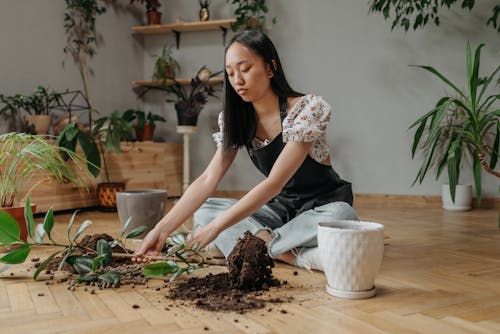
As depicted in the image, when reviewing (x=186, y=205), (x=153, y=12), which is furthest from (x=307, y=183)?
(x=153, y=12)

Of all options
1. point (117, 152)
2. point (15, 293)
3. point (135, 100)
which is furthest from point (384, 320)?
point (135, 100)

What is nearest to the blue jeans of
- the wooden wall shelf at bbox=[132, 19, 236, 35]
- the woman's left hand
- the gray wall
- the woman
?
the woman

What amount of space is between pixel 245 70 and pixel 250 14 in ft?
8.52

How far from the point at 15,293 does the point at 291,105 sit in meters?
1.05

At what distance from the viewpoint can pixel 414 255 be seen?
2.06 metres

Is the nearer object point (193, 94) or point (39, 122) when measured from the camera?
point (39, 122)

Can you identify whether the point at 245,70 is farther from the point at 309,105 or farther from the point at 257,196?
the point at 257,196

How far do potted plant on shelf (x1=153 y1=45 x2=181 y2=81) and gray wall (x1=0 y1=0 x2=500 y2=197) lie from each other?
347 mm

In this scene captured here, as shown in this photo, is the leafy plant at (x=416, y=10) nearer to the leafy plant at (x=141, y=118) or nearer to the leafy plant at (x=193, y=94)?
the leafy plant at (x=193, y=94)

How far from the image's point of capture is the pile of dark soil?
4.62 feet

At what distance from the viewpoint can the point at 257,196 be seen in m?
1.64

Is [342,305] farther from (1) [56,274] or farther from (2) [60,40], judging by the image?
(2) [60,40]

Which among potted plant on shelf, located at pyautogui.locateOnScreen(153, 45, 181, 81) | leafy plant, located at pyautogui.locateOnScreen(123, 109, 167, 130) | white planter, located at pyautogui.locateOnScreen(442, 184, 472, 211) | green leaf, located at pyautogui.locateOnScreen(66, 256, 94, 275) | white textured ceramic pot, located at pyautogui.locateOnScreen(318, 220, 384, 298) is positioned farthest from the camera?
potted plant on shelf, located at pyautogui.locateOnScreen(153, 45, 181, 81)

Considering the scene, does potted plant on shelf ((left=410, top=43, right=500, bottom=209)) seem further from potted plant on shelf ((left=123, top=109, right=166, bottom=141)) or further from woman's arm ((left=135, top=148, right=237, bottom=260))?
potted plant on shelf ((left=123, top=109, right=166, bottom=141))
